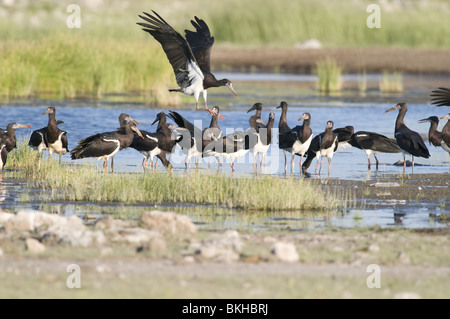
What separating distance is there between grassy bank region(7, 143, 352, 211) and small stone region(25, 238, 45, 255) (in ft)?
10.9

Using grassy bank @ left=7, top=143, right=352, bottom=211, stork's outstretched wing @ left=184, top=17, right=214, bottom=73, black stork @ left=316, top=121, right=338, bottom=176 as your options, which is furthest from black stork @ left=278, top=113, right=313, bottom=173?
grassy bank @ left=7, top=143, right=352, bottom=211

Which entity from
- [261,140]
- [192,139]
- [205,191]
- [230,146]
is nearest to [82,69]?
[261,140]

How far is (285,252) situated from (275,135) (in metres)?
8.47

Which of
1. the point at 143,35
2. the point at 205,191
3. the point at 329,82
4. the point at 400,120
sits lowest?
the point at 205,191

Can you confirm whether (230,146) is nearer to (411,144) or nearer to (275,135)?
(275,135)

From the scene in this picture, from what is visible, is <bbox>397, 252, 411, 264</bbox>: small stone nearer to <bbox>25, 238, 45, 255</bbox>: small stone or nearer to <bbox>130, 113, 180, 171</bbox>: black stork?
<bbox>25, 238, 45, 255</bbox>: small stone

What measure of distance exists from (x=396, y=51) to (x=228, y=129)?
25530mm

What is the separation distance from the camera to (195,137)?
14.9 m

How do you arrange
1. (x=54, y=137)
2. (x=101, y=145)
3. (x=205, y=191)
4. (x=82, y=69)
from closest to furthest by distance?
(x=205, y=191) → (x=101, y=145) → (x=54, y=137) → (x=82, y=69)

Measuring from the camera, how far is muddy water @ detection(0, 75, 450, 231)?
10703 mm

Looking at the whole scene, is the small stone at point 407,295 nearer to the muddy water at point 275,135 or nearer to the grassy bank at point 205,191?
the muddy water at point 275,135

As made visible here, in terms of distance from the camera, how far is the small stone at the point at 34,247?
27.3 ft

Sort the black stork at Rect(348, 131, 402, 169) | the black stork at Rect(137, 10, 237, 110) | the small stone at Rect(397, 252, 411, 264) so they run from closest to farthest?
the small stone at Rect(397, 252, 411, 264), the black stork at Rect(137, 10, 237, 110), the black stork at Rect(348, 131, 402, 169)

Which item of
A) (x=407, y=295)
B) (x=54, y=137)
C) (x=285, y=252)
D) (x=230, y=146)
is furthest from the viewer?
(x=54, y=137)
